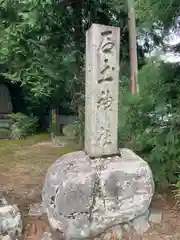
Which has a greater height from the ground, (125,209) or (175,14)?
(175,14)

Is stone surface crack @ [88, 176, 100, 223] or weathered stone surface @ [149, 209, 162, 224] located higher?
stone surface crack @ [88, 176, 100, 223]

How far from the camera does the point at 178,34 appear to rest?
3.41 metres

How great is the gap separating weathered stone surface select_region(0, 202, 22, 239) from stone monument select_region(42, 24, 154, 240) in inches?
11.4

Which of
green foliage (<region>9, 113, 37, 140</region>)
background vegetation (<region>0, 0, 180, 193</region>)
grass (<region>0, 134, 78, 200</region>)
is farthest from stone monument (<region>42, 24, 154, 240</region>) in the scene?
green foliage (<region>9, 113, 37, 140</region>)

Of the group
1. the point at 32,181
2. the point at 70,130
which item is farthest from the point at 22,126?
the point at 32,181

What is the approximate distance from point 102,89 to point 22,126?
22.1 feet

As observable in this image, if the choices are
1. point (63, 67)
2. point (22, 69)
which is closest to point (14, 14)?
point (22, 69)

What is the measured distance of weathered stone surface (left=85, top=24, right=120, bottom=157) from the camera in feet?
9.53

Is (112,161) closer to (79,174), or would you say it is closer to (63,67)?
(79,174)

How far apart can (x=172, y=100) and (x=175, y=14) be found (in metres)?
0.94

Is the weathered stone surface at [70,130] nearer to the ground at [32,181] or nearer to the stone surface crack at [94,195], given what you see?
the ground at [32,181]

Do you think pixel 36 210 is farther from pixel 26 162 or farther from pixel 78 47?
pixel 78 47

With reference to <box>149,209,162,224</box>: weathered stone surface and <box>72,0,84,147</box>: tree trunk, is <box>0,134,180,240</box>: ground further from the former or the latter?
<box>72,0,84,147</box>: tree trunk

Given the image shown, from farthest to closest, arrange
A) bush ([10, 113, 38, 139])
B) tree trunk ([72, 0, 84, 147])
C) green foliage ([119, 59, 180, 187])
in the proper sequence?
1. bush ([10, 113, 38, 139])
2. tree trunk ([72, 0, 84, 147])
3. green foliage ([119, 59, 180, 187])
